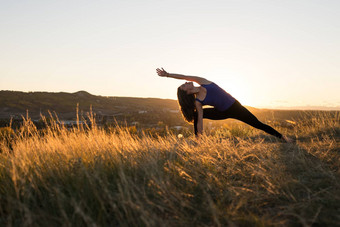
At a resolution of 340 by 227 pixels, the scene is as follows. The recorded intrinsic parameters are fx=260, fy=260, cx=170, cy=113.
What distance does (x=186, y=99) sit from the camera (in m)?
5.05

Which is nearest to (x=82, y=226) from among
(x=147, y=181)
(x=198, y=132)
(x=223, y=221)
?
(x=147, y=181)

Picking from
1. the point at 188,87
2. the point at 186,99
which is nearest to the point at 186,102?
the point at 186,99

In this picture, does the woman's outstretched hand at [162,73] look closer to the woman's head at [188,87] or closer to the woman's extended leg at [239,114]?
the woman's head at [188,87]

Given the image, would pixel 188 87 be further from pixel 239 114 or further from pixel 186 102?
pixel 239 114

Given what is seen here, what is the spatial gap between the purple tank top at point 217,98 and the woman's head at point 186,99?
0.64 feet

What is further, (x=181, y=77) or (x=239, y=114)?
(x=239, y=114)

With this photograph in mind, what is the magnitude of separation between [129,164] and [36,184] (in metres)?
0.99

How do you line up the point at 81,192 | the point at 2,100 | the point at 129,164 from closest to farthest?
the point at 81,192, the point at 129,164, the point at 2,100

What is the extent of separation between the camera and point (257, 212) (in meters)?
2.12

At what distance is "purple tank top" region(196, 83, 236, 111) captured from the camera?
501cm

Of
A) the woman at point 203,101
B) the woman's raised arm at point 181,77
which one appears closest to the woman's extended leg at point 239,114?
the woman at point 203,101

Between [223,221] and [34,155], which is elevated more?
[34,155]

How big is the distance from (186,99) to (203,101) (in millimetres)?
330

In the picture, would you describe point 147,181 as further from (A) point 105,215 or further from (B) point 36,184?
(B) point 36,184
